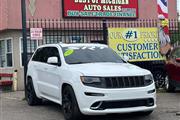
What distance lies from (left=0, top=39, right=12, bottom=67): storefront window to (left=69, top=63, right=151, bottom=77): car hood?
1050 cm

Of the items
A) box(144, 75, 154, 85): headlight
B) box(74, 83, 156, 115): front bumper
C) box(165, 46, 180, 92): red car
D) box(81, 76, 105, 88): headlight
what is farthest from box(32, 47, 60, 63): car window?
box(165, 46, 180, 92): red car

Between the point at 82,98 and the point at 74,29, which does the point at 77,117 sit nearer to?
the point at 82,98

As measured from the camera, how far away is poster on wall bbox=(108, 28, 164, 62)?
1587cm

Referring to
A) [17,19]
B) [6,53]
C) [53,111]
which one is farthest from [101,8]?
[53,111]

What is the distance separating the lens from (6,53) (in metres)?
20.0

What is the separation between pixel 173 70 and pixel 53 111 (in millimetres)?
4591

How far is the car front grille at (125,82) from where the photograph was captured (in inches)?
353

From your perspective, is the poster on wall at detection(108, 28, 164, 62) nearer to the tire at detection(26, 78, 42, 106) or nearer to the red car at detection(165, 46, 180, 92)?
the red car at detection(165, 46, 180, 92)

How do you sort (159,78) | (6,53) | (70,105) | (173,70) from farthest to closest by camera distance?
(6,53) < (159,78) < (173,70) < (70,105)

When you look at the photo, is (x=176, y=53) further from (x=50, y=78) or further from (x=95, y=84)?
(x=95, y=84)

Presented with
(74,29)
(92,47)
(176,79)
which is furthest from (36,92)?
(74,29)

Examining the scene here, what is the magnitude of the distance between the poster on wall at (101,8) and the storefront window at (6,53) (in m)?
3.00

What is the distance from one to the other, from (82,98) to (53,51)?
104 inches

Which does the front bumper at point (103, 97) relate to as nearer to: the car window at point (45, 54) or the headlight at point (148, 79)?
the headlight at point (148, 79)
